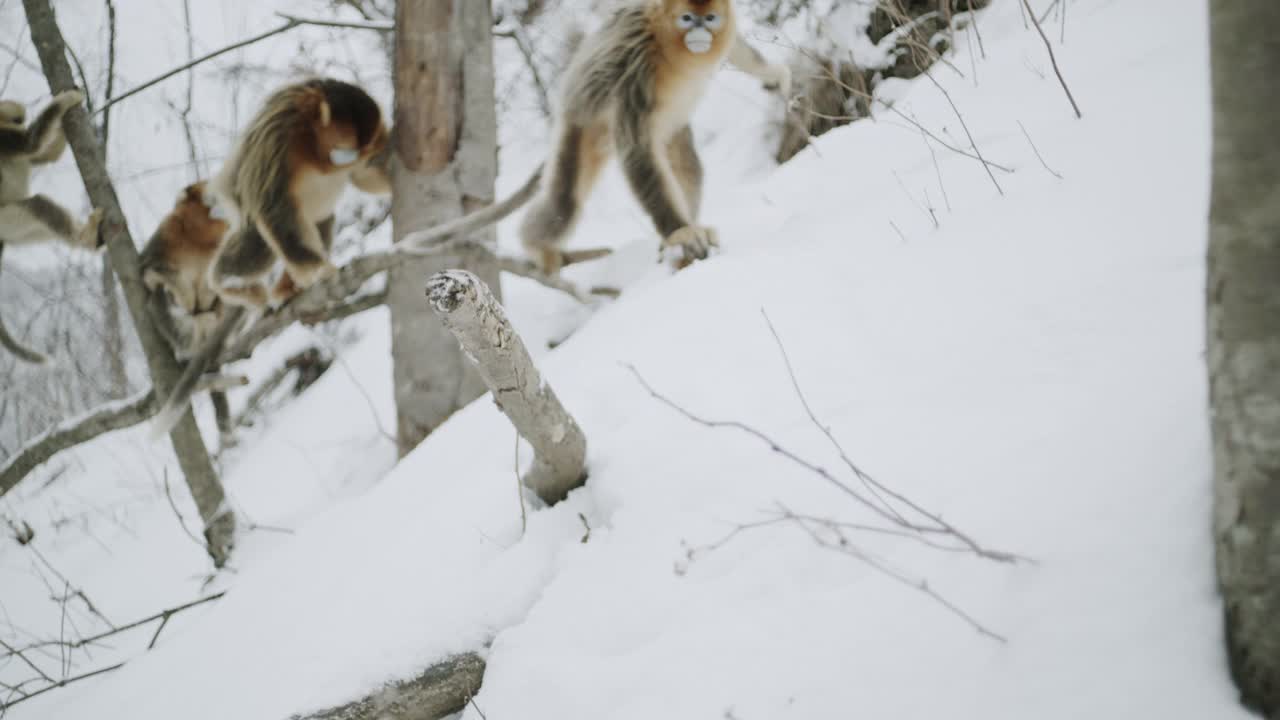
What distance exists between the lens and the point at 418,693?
1.28m

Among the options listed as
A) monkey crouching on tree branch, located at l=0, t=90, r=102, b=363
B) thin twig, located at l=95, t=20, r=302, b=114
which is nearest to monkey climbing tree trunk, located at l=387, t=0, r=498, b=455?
thin twig, located at l=95, t=20, r=302, b=114

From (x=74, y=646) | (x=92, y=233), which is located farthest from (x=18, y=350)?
(x=74, y=646)

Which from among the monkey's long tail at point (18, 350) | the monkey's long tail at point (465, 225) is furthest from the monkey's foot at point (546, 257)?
the monkey's long tail at point (18, 350)

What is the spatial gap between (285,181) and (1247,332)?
11.2 ft

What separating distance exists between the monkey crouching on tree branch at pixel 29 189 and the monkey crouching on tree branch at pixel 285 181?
60cm

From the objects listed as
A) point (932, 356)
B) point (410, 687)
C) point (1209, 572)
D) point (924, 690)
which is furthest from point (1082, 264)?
point (410, 687)

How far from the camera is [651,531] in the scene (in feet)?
4.23

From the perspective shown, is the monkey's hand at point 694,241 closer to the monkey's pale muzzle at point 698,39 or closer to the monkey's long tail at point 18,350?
the monkey's pale muzzle at point 698,39

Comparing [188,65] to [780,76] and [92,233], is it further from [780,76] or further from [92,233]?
[780,76]

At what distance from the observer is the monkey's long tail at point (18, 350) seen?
4.11m

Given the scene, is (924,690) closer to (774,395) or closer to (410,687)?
(774,395)

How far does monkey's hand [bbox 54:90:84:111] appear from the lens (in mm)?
3037

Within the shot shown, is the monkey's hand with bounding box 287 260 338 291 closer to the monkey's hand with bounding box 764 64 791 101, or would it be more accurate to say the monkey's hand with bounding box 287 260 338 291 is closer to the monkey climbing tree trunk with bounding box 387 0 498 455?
the monkey climbing tree trunk with bounding box 387 0 498 455

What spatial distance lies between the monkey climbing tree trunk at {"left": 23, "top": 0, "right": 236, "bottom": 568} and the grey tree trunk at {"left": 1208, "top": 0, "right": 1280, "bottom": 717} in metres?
3.66
